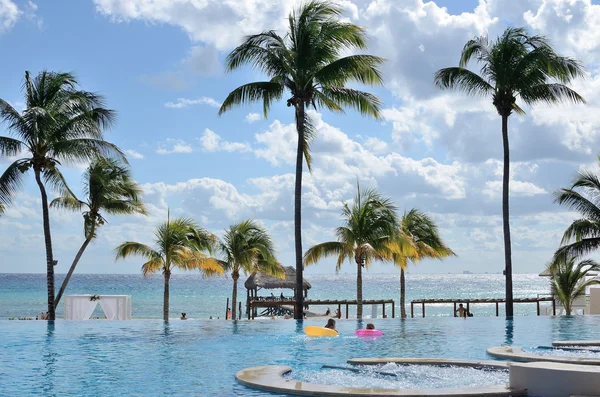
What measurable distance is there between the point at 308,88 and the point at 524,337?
10547 mm

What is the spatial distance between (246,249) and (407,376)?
860 inches

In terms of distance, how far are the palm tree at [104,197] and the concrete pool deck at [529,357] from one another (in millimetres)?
18085

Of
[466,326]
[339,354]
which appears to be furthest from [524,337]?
[339,354]

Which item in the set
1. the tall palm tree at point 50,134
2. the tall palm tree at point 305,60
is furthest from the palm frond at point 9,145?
the tall palm tree at point 305,60

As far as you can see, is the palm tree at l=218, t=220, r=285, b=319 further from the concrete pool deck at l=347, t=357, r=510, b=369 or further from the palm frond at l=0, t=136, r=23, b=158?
the concrete pool deck at l=347, t=357, r=510, b=369

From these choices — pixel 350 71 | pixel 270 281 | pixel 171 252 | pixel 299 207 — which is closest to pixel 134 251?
pixel 171 252

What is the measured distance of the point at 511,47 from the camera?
83.7 feet

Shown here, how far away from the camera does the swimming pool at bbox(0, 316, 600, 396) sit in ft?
36.4

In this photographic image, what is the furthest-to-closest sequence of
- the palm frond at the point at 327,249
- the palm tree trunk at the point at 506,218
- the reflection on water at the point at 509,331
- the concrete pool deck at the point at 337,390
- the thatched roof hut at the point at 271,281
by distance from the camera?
the thatched roof hut at the point at 271,281
the palm frond at the point at 327,249
the palm tree trunk at the point at 506,218
the reflection on water at the point at 509,331
the concrete pool deck at the point at 337,390

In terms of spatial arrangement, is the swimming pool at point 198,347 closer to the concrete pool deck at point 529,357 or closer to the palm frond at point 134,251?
the concrete pool deck at point 529,357

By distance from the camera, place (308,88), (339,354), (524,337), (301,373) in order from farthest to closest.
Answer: (308,88) → (524,337) → (339,354) → (301,373)

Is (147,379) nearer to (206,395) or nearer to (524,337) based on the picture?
(206,395)

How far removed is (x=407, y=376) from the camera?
1205 cm

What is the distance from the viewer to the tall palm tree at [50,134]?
78.2 ft
